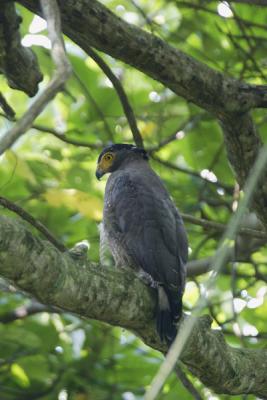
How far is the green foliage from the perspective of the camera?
597 centimetres

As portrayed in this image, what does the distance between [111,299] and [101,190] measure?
3.70 meters

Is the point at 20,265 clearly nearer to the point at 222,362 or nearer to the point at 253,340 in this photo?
the point at 222,362

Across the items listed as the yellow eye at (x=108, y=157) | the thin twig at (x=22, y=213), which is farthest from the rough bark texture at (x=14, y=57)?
the yellow eye at (x=108, y=157)

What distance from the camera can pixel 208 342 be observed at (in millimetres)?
4238

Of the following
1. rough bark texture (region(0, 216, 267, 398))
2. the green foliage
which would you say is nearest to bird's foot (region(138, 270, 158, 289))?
rough bark texture (region(0, 216, 267, 398))

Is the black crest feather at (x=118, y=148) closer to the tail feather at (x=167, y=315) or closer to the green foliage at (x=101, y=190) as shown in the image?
the green foliage at (x=101, y=190)

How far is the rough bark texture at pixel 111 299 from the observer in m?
3.21

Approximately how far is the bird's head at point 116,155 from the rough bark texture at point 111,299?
2.30 metres

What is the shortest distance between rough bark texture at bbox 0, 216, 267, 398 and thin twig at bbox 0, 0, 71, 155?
0.77m

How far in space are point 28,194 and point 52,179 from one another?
1.65ft

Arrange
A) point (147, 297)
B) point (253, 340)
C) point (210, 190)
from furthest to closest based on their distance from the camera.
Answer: point (210, 190)
point (253, 340)
point (147, 297)

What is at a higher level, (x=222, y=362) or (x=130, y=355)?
(x=222, y=362)

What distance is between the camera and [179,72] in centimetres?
425

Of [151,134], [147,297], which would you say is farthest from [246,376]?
[151,134]
